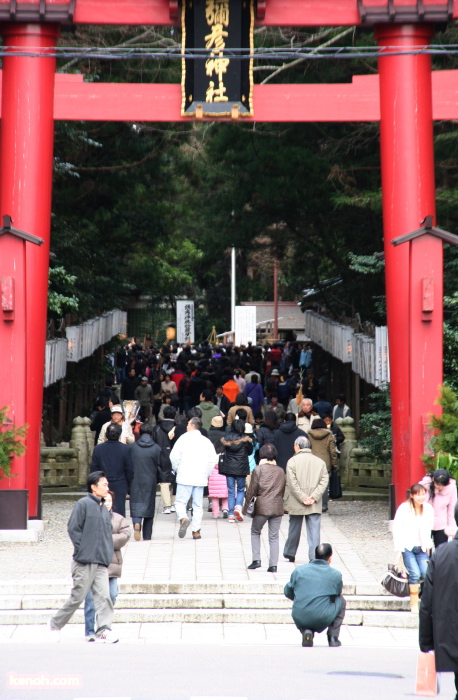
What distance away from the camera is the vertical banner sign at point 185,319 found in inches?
1575

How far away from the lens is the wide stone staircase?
34.9 feet

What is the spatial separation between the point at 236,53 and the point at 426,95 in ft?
8.52

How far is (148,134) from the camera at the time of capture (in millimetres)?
22688

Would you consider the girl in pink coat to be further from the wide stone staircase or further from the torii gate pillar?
the wide stone staircase

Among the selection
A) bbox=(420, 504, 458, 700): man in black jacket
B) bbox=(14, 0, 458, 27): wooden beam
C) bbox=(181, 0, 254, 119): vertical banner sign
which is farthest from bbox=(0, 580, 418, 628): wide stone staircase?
bbox=(14, 0, 458, 27): wooden beam

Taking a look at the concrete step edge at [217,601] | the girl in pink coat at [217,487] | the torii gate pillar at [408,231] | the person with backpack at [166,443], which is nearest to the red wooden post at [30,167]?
the person with backpack at [166,443]

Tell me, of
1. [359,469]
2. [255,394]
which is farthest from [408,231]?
[255,394]

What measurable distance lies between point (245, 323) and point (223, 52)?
2500 centimetres

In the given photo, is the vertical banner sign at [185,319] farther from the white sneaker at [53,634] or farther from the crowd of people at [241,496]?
the white sneaker at [53,634]

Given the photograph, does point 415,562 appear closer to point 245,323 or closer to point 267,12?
point 267,12

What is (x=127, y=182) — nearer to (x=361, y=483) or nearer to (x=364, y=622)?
(x=361, y=483)

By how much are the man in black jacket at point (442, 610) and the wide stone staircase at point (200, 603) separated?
4.80m

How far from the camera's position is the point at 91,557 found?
9.14 meters

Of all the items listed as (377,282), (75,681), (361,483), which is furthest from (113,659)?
(377,282)
